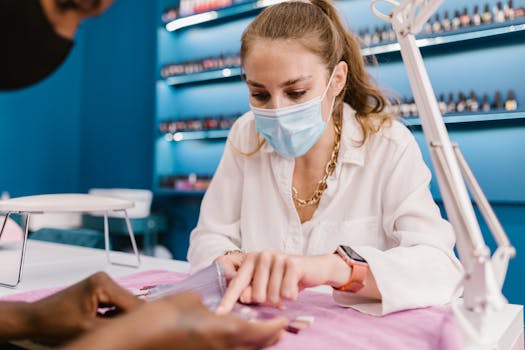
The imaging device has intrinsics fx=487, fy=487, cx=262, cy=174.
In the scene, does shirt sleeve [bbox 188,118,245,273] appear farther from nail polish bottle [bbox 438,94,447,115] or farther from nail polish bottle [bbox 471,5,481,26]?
nail polish bottle [bbox 471,5,481,26]

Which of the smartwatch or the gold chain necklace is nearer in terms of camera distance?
the smartwatch

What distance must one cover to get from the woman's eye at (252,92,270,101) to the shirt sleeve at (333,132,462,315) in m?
0.35

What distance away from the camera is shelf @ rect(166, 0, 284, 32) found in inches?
136

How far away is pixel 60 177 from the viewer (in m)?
4.71

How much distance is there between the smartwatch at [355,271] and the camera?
84 cm

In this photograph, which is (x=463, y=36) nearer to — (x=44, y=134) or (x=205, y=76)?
(x=205, y=76)

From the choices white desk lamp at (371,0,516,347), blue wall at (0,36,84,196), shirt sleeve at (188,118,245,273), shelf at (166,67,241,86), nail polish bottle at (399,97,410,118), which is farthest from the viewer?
blue wall at (0,36,84,196)

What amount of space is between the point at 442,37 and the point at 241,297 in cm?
252

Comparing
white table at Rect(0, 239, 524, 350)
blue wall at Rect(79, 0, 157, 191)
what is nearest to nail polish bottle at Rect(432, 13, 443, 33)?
white table at Rect(0, 239, 524, 350)

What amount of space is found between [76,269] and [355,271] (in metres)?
0.78

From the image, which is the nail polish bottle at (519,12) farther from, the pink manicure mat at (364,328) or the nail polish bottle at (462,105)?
the pink manicure mat at (364,328)

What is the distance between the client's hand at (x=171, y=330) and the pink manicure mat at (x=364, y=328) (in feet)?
0.55

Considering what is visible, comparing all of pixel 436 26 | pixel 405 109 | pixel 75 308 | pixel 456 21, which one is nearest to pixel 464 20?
pixel 456 21

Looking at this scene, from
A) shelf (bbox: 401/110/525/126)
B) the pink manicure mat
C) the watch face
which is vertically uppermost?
shelf (bbox: 401/110/525/126)
